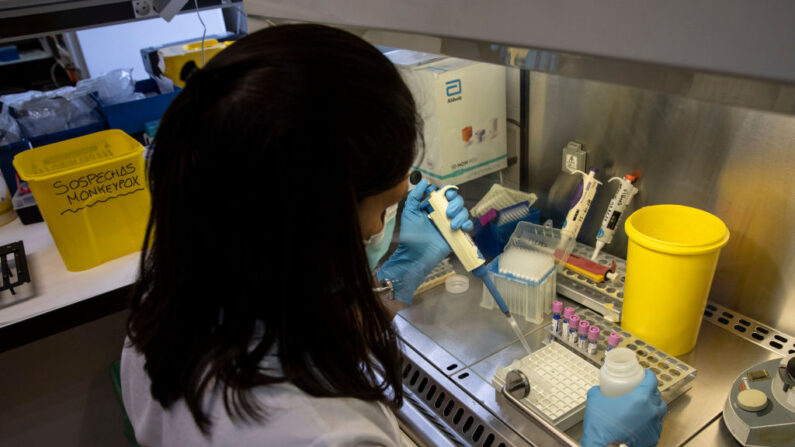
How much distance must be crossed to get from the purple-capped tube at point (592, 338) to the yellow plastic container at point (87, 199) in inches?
49.5

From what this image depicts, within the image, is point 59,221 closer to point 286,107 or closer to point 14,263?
point 14,263

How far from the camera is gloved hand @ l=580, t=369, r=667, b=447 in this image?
82 centimetres

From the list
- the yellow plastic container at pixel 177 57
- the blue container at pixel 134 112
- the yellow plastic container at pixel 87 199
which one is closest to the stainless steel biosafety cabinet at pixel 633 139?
the yellow plastic container at pixel 87 199

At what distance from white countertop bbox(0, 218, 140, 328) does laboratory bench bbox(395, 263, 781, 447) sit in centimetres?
87

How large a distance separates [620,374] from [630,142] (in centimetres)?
61

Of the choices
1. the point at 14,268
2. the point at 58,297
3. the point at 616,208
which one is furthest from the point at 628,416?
the point at 14,268

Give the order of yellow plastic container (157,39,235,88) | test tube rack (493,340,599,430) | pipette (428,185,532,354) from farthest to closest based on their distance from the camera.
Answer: yellow plastic container (157,39,235,88) → pipette (428,185,532,354) → test tube rack (493,340,599,430)

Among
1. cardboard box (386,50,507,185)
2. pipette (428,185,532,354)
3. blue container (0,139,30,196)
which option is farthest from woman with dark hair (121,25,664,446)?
blue container (0,139,30,196)

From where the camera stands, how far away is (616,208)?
1.24 metres

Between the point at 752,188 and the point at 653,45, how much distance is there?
2.58 feet

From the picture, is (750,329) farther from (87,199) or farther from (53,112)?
(53,112)

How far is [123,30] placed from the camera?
4773 millimetres

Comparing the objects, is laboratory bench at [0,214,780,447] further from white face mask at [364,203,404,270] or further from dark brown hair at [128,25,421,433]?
dark brown hair at [128,25,421,433]

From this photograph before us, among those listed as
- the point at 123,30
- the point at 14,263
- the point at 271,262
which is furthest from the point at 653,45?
the point at 123,30
